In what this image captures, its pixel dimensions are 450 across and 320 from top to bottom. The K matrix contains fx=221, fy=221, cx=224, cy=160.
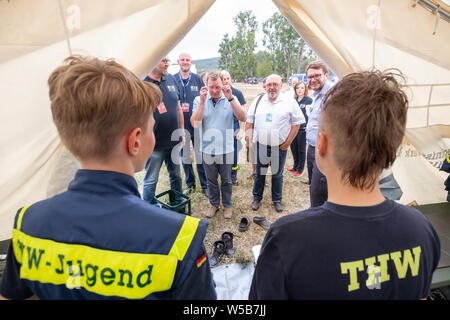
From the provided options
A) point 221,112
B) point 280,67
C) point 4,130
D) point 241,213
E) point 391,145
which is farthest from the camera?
point 280,67

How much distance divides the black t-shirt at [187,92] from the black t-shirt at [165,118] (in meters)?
1.04

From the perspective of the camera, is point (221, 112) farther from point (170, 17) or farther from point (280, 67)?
point (280, 67)

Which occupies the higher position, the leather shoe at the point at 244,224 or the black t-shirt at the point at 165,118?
the black t-shirt at the point at 165,118

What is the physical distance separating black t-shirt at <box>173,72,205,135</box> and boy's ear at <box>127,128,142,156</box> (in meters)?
3.39

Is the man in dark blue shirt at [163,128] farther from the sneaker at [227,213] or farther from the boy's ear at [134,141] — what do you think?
the boy's ear at [134,141]

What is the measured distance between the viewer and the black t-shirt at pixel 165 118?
2.87 metres

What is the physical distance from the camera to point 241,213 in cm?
352

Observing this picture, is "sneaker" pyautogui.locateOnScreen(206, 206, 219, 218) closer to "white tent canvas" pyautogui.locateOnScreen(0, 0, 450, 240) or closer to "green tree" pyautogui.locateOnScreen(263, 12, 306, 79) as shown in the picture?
"white tent canvas" pyautogui.locateOnScreen(0, 0, 450, 240)

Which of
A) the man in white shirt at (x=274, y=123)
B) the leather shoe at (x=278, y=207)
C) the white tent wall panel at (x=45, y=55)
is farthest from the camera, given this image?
the leather shoe at (x=278, y=207)

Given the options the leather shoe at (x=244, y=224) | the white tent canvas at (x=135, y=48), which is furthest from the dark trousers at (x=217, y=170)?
the white tent canvas at (x=135, y=48)

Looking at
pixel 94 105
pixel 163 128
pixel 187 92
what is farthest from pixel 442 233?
pixel 187 92

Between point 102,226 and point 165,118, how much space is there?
7.89 ft
